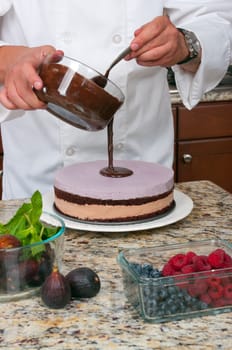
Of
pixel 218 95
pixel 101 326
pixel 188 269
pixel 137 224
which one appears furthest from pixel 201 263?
pixel 218 95

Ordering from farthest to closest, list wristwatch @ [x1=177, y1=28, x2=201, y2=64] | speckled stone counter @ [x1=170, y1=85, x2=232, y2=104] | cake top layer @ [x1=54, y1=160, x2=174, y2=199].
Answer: speckled stone counter @ [x1=170, y1=85, x2=232, y2=104], wristwatch @ [x1=177, y1=28, x2=201, y2=64], cake top layer @ [x1=54, y1=160, x2=174, y2=199]

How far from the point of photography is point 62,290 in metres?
0.87

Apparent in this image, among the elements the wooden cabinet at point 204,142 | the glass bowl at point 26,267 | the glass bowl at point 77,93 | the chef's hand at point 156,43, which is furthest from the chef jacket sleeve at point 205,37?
the wooden cabinet at point 204,142

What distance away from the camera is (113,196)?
114 centimetres

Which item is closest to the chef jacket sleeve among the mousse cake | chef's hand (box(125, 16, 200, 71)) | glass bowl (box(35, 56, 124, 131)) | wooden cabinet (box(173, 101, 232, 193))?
chef's hand (box(125, 16, 200, 71))

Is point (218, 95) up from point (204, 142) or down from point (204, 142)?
up

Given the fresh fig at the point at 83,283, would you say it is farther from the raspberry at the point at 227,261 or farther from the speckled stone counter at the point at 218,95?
the speckled stone counter at the point at 218,95

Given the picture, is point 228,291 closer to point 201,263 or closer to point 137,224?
point 201,263

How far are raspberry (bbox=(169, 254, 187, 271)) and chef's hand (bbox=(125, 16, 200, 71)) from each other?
397 mm

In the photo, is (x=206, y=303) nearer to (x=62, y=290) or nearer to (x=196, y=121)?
(x=62, y=290)

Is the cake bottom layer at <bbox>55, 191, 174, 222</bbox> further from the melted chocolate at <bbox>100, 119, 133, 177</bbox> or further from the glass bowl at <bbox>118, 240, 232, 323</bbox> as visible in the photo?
the glass bowl at <bbox>118, 240, 232, 323</bbox>

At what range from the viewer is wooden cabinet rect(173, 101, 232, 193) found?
252 centimetres

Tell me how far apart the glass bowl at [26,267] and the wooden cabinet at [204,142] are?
1.63m

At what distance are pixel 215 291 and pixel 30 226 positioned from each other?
0.87ft
